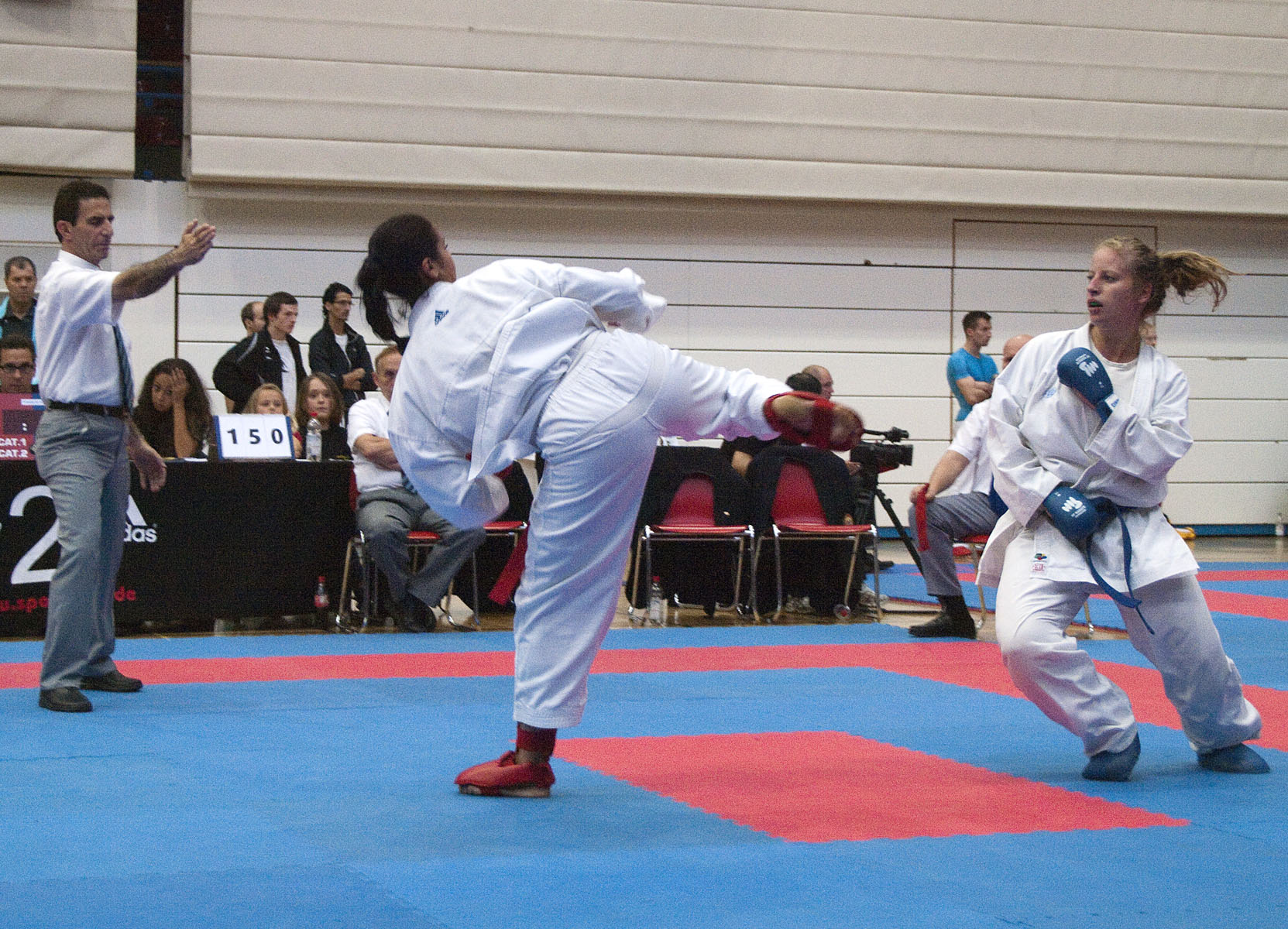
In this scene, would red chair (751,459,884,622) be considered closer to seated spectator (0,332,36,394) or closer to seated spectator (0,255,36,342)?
seated spectator (0,332,36,394)

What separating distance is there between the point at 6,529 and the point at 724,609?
365 cm

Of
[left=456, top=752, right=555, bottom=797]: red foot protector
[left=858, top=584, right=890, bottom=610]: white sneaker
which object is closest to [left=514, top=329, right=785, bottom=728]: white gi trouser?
[left=456, top=752, right=555, bottom=797]: red foot protector

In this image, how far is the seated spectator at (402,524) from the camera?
6953 millimetres

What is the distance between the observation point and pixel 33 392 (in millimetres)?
7059

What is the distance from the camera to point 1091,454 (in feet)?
12.5

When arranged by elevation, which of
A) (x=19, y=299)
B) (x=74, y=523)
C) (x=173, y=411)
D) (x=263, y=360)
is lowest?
(x=74, y=523)

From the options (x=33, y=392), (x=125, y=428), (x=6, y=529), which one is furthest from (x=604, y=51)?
(x=125, y=428)

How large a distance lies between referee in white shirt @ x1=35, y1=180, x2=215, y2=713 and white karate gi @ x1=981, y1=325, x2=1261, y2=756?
2683 mm

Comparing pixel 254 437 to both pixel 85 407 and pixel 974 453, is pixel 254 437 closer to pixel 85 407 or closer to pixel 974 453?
pixel 85 407

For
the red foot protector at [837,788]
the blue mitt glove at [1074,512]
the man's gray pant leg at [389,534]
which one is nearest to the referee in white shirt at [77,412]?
the red foot protector at [837,788]

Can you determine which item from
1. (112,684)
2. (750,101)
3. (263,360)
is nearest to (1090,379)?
(112,684)

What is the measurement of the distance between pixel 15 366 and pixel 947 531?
4569 mm

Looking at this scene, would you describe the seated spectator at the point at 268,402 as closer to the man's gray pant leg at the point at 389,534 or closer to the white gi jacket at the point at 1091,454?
the man's gray pant leg at the point at 389,534

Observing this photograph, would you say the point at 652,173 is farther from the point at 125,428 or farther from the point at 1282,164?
the point at 125,428
